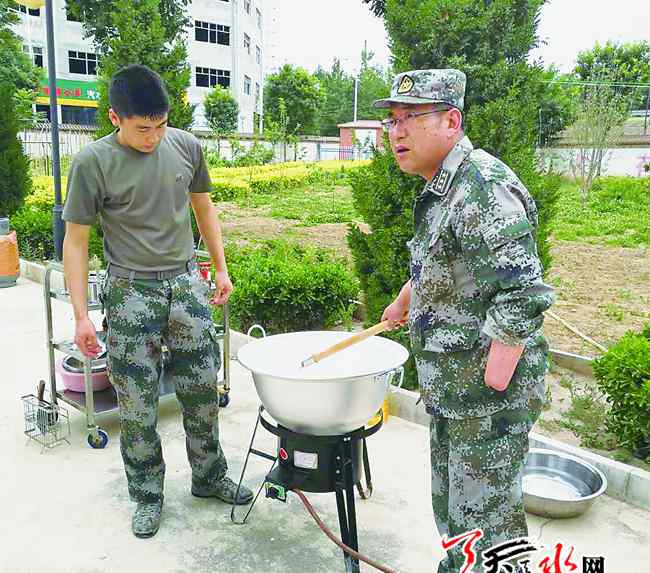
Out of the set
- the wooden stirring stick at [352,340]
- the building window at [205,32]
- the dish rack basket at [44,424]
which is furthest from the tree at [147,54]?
the building window at [205,32]

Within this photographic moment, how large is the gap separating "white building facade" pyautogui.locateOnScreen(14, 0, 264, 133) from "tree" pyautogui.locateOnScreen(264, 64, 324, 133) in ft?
5.47

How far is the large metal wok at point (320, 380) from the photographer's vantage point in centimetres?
204

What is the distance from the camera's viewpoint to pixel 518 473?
72.6 inches

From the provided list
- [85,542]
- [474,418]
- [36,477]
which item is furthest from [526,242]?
[36,477]

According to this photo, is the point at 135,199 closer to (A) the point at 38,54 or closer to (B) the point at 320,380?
(B) the point at 320,380

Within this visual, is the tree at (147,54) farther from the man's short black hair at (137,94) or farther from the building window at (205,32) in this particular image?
the building window at (205,32)

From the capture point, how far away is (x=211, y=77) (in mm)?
36281

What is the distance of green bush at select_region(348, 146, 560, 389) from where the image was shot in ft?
12.6

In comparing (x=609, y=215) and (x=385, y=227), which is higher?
(x=385, y=227)

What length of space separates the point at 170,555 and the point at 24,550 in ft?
1.93

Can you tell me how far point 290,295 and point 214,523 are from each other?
227 centimetres

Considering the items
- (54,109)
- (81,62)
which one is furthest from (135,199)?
(81,62)

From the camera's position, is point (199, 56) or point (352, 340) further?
point (199, 56)

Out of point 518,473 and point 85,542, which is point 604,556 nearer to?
point 518,473
